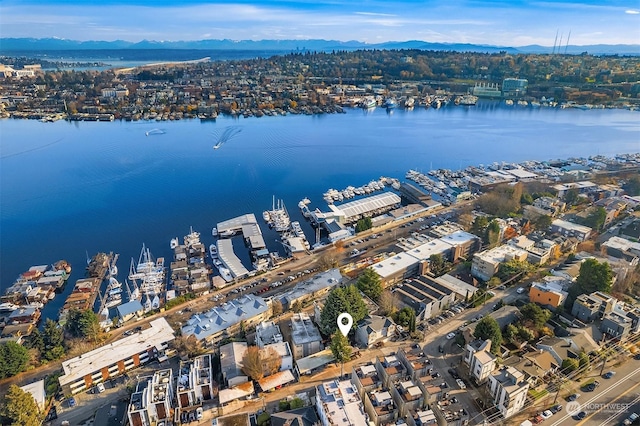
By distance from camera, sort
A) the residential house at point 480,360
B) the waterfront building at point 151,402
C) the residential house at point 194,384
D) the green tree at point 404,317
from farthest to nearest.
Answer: the green tree at point 404,317, the residential house at point 480,360, the residential house at point 194,384, the waterfront building at point 151,402

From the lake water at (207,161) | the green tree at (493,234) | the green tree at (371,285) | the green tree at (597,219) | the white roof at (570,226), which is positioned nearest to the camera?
the green tree at (371,285)

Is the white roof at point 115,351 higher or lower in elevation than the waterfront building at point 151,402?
lower

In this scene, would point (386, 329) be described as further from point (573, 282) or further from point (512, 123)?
point (512, 123)

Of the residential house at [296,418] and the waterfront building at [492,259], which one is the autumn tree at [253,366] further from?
the waterfront building at [492,259]

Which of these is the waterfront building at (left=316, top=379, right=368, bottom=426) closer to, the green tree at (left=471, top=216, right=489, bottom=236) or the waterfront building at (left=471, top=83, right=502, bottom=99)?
the green tree at (left=471, top=216, right=489, bottom=236)

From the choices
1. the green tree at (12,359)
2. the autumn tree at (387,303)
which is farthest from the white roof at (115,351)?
the autumn tree at (387,303)

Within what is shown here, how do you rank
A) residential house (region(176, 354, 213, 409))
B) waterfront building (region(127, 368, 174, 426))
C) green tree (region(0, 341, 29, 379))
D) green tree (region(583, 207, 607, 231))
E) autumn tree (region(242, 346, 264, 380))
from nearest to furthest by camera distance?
1. waterfront building (region(127, 368, 174, 426))
2. residential house (region(176, 354, 213, 409))
3. autumn tree (region(242, 346, 264, 380))
4. green tree (region(0, 341, 29, 379))
5. green tree (region(583, 207, 607, 231))

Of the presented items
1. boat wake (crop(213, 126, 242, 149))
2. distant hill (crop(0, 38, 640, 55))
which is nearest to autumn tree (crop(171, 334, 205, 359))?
boat wake (crop(213, 126, 242, 149))
